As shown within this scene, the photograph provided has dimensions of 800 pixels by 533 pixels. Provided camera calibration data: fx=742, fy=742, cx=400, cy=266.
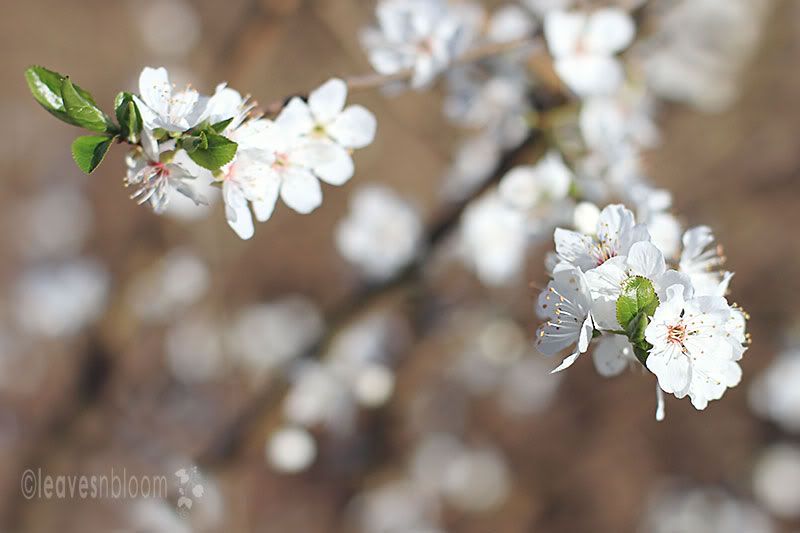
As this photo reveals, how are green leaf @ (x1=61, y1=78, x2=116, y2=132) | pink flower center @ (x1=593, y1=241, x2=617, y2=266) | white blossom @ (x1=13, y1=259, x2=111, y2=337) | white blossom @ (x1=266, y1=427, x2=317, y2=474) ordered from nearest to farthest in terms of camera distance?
green leaf @ (x1=61, y1=78, x2=116, y2=132) → pink flower center @ (x1=593, y1=241, x2=617, y2=266) → white blossom @ (x1=266, y1=427, x2=317, y2=474) → white blossom @ (x1=13, y1=259, x2=111, y2=337)

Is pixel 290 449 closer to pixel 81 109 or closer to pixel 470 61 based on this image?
pixel 470 61

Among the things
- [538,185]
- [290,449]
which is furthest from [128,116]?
[290,449]

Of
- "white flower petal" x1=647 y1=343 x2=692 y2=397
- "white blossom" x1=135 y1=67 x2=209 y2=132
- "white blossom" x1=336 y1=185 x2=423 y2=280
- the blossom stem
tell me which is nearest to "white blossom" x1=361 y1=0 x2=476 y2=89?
the blossom stem

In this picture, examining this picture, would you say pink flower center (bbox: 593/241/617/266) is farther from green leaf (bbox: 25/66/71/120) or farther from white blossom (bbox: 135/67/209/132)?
green leaf (bbox: 25/66/71/120)

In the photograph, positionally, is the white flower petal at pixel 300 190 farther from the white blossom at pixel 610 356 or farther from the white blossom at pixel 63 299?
the white blossom at pixel 63 299

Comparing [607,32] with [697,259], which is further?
[607,32]
